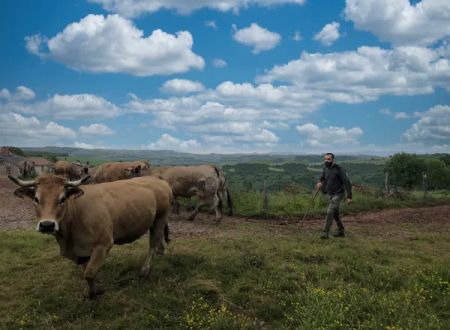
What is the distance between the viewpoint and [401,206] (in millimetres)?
24062

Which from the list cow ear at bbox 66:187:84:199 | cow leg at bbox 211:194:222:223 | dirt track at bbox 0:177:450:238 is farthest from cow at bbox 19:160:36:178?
cow ear at bbox 66:187:84:199

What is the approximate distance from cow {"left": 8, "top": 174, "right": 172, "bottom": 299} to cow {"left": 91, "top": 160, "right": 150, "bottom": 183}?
10.5 meters

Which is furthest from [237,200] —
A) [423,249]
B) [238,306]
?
[238,306]

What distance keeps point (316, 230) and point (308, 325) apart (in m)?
9.93

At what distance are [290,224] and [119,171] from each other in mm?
8193

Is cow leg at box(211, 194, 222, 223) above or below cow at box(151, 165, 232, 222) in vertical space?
below

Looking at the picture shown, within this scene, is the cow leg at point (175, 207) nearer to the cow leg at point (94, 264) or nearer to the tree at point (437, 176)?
the cow leg at point (94, 264)

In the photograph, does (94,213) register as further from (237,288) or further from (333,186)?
(333,186)

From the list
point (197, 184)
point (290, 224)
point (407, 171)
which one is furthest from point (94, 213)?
point (407, 171)

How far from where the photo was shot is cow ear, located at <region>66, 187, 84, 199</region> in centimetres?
778

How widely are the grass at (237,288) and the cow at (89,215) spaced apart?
2.48 feet

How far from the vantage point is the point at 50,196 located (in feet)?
24.5

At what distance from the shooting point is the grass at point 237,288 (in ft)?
23.8

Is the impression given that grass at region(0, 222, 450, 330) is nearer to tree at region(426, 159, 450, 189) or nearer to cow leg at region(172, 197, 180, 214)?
cow leg at region(172, 197, 180, 214)
